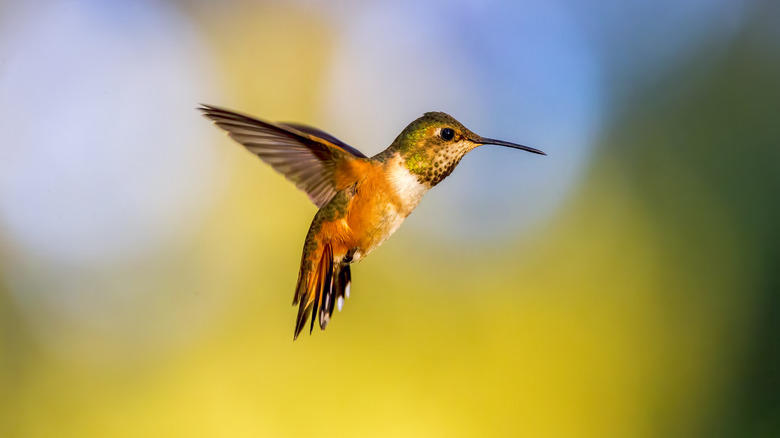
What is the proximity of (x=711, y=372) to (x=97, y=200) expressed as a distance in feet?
11.6

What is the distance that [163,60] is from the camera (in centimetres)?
307

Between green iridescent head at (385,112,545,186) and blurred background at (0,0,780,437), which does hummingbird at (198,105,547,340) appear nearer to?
green iridescent head at (385,112,545,186)

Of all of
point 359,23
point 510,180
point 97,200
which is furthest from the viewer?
point 510,180

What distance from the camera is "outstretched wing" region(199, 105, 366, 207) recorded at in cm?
70

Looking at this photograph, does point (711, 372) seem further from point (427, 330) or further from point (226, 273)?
point (226, 273)

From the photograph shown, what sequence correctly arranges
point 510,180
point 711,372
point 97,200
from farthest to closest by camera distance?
point 711,372 → point 510,180 → point 97,200

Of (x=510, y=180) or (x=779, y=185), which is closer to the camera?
(x=510, y=180)

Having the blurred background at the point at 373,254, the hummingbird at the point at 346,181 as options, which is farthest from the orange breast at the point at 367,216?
the blurred background at the point at 373,254

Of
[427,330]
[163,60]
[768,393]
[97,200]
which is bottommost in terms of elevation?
[768,393]

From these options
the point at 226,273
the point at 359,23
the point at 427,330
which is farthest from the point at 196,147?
the point at 427,330

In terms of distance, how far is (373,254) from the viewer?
2.93 m

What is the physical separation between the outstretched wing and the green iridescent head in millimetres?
94

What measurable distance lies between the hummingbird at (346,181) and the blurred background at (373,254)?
5.43 ft

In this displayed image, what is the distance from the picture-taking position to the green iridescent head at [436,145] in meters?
0.75
